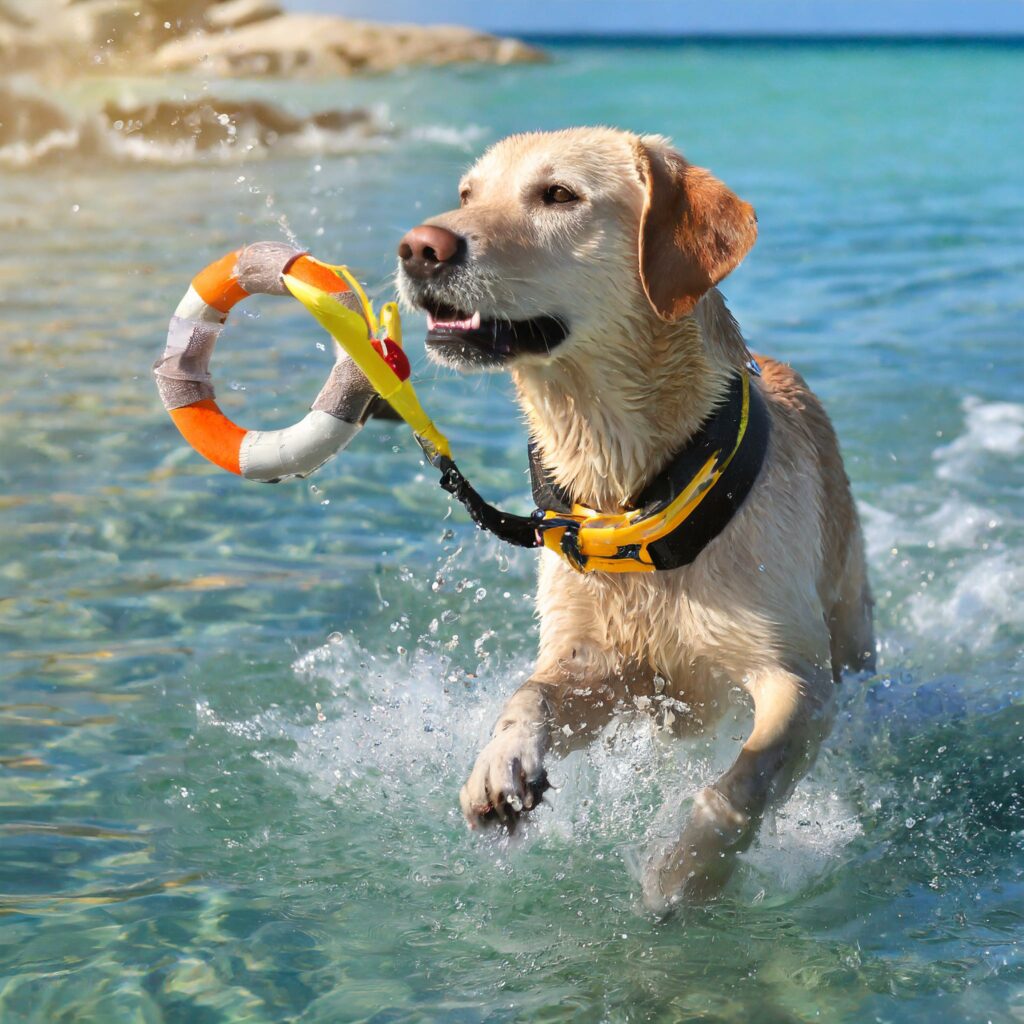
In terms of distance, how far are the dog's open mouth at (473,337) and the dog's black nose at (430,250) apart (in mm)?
130

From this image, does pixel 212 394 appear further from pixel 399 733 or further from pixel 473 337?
pixel 399 733

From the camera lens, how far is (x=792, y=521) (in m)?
4.18

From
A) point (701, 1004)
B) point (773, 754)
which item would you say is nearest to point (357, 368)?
point (773, 754)

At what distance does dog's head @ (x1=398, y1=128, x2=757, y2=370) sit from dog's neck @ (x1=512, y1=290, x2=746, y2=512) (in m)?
0.06

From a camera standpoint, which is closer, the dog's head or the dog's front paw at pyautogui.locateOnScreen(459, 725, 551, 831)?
A: the dog's front paw at pyautogui.locateOnScreen(459, 725, 551, 831)

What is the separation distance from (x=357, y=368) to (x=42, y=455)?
11.9 ft

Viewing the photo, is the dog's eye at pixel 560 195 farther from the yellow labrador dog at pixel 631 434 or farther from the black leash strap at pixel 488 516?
the black leash strap at pixel 488 516

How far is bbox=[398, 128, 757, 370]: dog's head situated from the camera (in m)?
3.70

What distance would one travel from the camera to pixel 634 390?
3.96 meters

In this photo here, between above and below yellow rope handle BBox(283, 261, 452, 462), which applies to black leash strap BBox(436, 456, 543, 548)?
below

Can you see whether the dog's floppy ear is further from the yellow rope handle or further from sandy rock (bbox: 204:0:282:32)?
sandy rock (bbox: 204:0:282:32)

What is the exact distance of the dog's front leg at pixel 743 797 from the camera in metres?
3.62

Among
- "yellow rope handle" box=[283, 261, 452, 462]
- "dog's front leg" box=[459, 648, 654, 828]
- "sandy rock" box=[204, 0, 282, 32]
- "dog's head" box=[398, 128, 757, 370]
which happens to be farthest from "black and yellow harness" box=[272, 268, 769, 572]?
"sandy rock" box=[204, 0, 282, 32]


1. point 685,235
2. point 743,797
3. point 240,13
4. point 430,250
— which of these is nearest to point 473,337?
point 430,250
